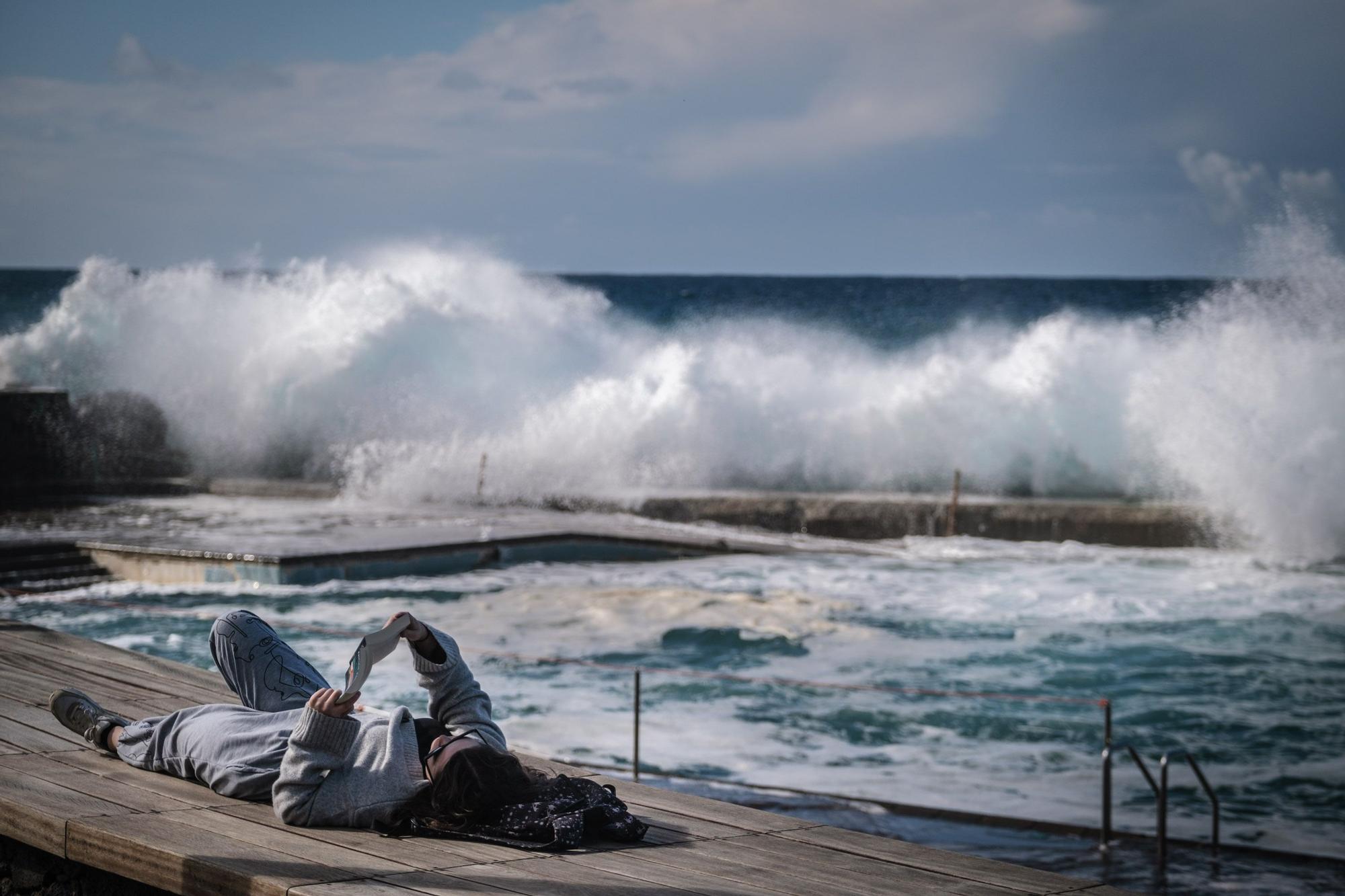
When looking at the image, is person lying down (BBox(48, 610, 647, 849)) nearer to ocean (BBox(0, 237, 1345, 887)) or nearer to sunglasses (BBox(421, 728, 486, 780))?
sunglasses (BBox(421, 728, 486, 780))

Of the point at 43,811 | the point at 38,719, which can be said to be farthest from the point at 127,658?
the point at 43,811

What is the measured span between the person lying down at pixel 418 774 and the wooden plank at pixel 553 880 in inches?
4.6

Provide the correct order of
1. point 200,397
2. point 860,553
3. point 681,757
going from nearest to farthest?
point 681,757
point 860,553
point 200,397

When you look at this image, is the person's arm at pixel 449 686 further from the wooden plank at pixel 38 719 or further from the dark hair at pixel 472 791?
the wooden plank at pixel 38 719

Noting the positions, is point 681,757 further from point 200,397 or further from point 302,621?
point 200,397

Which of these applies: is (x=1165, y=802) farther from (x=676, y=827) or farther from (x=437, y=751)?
(x=437, y=751)

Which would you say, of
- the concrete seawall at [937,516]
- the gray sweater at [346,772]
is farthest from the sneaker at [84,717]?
the concrete seawall at [937,516]

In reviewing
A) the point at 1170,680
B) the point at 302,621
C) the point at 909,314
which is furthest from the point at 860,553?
the point at 909,314

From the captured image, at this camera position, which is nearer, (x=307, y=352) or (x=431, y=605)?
(x=431, y=605)

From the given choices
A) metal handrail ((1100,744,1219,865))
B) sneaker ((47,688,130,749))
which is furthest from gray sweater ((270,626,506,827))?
metal handrail ((1100,744,1219,865))

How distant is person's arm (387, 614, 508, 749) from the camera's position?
2.95 meters

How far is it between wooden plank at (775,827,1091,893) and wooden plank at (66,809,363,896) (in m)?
1.01

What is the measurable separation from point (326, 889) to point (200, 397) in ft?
61.8

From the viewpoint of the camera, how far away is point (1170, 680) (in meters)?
8.69
